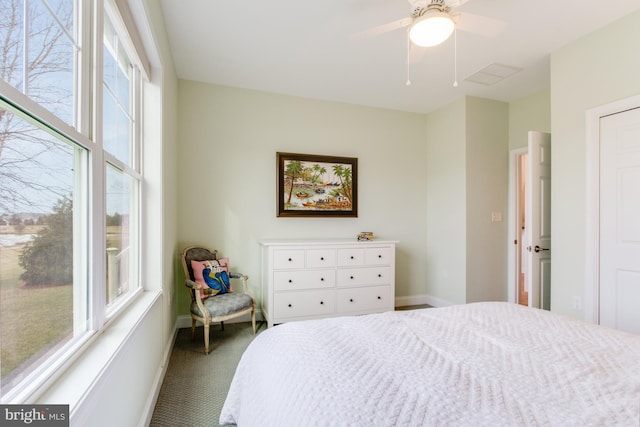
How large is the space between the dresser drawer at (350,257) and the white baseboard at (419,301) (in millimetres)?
1095

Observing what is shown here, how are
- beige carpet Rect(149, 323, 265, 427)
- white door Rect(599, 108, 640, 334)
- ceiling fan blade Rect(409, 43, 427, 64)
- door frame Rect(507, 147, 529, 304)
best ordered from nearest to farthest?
1. beige carpet Rect(149, 323, 265, 427)
2. white door Rect(599, 108, 640, 334)
3. ceiling fan blade Rect(409, 43, 427, 64)
4. door frame Rect(507, 147, 529, 304)

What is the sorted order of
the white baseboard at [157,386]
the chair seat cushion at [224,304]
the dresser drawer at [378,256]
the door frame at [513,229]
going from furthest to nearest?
the door frame at [513,229], the dresser drawer at [378,256], the chair seat cushion at [224,304], the white baseboard at [157,386]

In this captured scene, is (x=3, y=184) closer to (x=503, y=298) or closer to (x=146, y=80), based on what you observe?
(x=146, y=80)

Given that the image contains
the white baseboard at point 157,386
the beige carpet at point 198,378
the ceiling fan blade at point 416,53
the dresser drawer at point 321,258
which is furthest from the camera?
the dresser drawer at point 321,258

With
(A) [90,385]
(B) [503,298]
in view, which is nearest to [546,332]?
(A) [90,385]

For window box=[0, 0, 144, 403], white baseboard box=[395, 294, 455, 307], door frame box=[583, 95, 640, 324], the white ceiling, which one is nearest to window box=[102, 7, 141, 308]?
window box=[0, 0, 144, 403]

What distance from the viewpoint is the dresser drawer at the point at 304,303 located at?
10.1 feet

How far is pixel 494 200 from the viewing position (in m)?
3.74

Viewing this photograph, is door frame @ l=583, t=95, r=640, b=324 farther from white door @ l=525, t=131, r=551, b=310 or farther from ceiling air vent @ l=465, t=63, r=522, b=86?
ceiling air vent @ l=465, t=63, r=522, b=86


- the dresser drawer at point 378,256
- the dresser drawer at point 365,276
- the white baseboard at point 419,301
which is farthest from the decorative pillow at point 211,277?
the white baseboard at point 419,301

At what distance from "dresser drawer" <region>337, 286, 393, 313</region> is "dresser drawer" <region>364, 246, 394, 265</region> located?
0.29 m

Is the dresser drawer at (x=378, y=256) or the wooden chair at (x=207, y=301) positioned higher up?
the dresser drawer at (x=378, y=256)

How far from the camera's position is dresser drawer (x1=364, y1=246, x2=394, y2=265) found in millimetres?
3400

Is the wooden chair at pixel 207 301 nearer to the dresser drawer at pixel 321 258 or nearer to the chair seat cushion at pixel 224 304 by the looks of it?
the chair seat cushion at pixel 224 304
